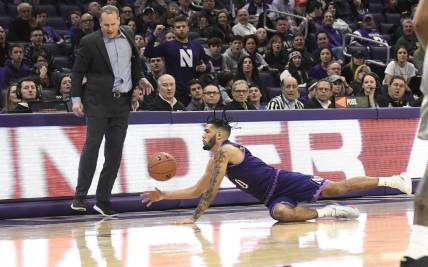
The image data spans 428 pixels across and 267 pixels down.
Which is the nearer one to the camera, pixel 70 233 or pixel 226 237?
pixel 226 237

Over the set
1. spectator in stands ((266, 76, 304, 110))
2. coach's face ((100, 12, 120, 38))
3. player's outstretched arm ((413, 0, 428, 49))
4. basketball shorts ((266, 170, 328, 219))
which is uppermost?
player's outstretched arm ((413, 0, 428, 49))

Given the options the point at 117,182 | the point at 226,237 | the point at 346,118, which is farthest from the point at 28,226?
the point at 346,118

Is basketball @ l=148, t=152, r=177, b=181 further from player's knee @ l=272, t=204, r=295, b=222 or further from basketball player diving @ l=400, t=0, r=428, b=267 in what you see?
basketball player diving @ l=400, t=0, r=428, b=267

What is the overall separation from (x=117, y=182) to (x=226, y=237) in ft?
11.2

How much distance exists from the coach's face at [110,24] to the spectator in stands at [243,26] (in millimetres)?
7730

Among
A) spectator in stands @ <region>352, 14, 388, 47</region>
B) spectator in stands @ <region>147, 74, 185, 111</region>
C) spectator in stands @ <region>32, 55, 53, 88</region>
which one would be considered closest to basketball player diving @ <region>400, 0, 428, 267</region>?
spectator in stands @ <region>147, 74, 185, 111</region>

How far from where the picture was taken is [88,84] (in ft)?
37.9

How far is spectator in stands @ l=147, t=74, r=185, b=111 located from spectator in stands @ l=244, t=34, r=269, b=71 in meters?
4.35

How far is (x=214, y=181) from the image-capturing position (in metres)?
10.2

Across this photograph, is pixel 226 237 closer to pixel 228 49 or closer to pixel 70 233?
pixel 70 233

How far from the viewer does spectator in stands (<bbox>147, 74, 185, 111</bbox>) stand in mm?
13344

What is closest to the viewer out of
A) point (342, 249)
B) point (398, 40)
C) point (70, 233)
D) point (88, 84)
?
point (342, 249)

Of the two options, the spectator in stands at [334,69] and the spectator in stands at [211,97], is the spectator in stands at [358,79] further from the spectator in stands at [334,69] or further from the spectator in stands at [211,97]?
the spectator in stands at [211,97]

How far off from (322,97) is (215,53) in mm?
3626
